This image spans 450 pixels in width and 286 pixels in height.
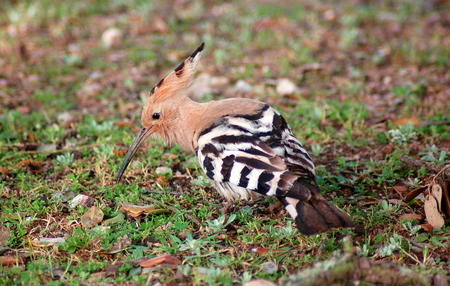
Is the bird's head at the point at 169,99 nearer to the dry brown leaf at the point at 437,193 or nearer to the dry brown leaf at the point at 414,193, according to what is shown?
the dry brown leaf at the point at 414,193

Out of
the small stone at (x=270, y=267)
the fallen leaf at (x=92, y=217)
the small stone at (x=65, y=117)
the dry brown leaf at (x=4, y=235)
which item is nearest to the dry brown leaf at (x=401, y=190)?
the small stone at (x=270, y=267)

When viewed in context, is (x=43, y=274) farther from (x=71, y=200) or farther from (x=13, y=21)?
(x=13, y=21)

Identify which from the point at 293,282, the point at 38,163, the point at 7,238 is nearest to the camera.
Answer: the point at 293,282

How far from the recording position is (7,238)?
312 centimetres

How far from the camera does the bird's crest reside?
12.3 feet

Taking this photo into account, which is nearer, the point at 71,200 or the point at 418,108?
the point at 71,200

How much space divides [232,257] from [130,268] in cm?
49

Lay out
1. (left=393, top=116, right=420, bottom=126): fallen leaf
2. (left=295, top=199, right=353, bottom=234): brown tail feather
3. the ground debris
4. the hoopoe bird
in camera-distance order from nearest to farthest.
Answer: the ground debris, (left=295, top=199, right=353, bottom=234): brown tail feather, the hoopoe bird, (left=393, top=116, right=420, bottom=126): fallen leaf

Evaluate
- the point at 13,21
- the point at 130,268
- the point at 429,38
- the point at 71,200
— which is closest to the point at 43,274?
the point at 130,268

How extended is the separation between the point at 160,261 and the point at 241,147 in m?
0.76

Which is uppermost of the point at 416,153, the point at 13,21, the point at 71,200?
the point at 13,21

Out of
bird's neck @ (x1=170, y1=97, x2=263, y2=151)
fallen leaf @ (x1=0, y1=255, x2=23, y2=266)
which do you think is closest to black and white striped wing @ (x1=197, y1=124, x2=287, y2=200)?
bird's neck @ (x1=170, y1=97, x2=263, y2=151)

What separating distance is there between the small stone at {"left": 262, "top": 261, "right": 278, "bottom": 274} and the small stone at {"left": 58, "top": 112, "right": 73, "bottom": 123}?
102 inches

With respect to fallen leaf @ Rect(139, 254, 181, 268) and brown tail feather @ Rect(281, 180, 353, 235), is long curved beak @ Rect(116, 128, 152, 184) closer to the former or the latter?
fallen leaf @ Rect(139, 254, 181, 268)
